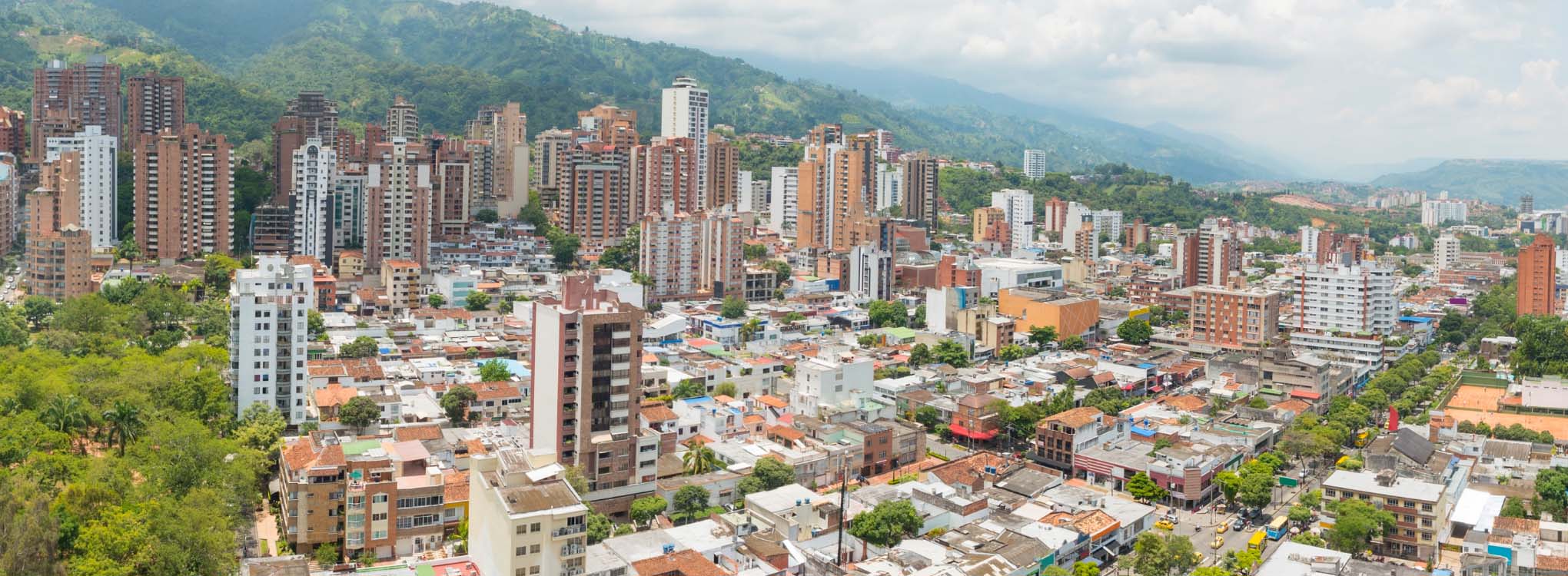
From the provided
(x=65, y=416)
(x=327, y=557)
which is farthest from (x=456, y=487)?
(x=65, y=416)

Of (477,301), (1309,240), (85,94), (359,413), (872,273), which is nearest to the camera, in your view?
(359,413)

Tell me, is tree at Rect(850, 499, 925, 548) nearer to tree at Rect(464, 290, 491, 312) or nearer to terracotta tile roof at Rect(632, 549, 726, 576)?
terracotta tile roof at Rect(632, 549, 726, 576)

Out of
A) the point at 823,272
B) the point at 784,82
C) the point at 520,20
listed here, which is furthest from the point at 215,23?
the point at 823,272

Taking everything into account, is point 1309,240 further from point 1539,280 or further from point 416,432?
point 416,432

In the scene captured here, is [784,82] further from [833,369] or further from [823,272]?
[833,369]

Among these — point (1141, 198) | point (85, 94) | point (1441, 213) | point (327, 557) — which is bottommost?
point (327, 557)

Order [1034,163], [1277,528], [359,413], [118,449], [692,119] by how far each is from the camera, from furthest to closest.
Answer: [1034,163]
[692,119]
[359,413]
[1277,528]
[118,449]
